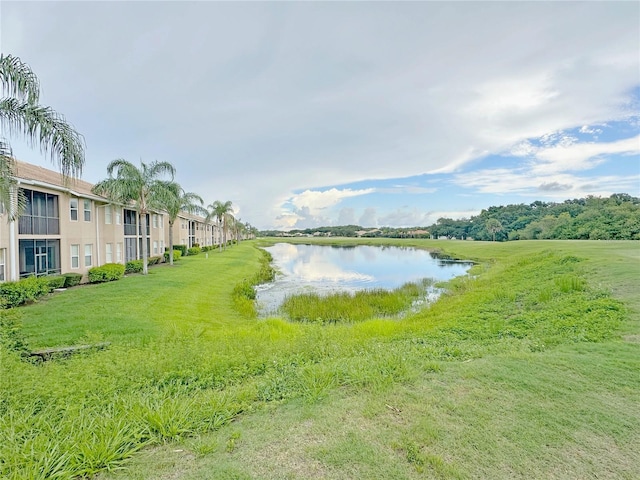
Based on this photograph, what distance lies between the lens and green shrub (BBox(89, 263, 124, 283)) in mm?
18281

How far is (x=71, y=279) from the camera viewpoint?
1714cm

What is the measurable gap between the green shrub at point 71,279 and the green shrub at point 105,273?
0.70m

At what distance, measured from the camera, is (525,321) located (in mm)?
9438

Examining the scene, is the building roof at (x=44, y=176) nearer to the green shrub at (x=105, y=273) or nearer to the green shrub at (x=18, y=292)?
the green shrub at (x=105, y=273)

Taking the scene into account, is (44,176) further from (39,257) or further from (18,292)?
(18,292)

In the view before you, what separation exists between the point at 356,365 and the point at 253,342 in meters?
3.56

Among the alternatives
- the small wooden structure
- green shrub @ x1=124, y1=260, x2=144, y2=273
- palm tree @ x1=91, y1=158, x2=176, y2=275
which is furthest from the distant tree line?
the small wooden structure

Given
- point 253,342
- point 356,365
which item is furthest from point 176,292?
point 356,365

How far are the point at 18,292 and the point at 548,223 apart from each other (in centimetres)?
7933

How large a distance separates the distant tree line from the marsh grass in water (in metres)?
45.8

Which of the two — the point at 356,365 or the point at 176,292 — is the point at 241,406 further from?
→ the point at 176,292

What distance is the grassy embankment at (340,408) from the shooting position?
3084mm

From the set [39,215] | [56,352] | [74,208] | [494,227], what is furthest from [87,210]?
[494,227]

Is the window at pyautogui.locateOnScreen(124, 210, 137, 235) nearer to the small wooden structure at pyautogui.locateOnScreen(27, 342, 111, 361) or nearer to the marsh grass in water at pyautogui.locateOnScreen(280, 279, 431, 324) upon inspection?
the marsh grass in water at pyautogui.locateOnScreen(280, 279, 431, 324)
